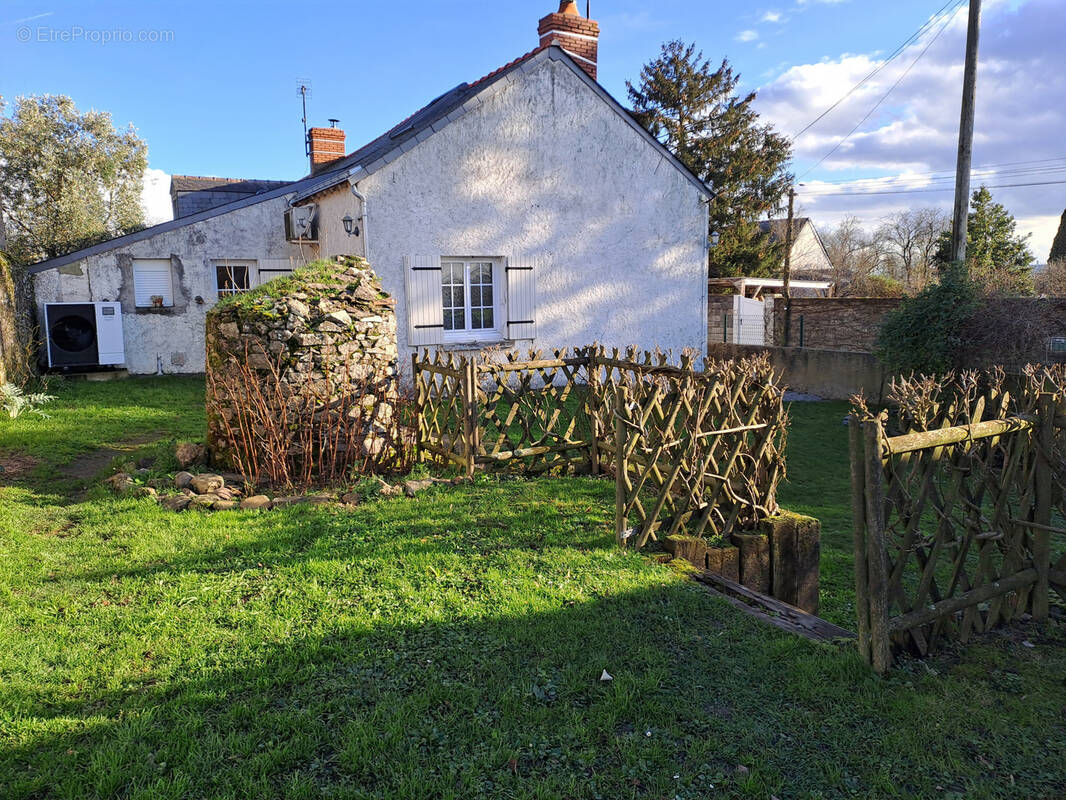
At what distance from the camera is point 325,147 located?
1831cm

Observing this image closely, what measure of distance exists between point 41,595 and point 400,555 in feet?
6.67

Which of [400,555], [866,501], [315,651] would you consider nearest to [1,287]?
[400,555]

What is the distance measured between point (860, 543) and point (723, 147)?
23.2 m

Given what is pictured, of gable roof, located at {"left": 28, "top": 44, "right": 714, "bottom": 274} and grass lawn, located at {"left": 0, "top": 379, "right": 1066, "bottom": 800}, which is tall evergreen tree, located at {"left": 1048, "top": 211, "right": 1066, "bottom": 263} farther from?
grass lawn, located at {"left": 0, "top": 379, "right": 1066, "bottom": 800}

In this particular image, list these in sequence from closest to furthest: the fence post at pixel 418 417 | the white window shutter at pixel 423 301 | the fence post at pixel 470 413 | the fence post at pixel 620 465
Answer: the fence post at pixel 620 465 → the fence post at pixel 470 413 → the fence post at pixel 418 417 → the white window shutter at pixel 423 301

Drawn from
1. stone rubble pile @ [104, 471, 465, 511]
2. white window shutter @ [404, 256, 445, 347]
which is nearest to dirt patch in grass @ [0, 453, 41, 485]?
stone rubble pile @ [104, 471, 465, 511]

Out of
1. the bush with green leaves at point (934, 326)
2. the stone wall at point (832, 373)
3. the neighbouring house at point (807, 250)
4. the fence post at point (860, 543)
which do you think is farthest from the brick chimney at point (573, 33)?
the neighbouring house at point (807, 250)

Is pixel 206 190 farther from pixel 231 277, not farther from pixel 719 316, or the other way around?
pixel 719 316

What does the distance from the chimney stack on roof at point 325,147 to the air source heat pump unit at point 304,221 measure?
19.7 ft

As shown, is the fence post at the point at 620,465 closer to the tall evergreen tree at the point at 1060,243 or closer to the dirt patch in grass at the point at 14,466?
the dirt patch in grass at the point at 14,466

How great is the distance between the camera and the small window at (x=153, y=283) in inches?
510

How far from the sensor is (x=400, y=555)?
4496mm

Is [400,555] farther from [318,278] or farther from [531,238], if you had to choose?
[531,238]

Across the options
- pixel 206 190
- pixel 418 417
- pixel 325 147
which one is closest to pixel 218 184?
pixel 206 190
